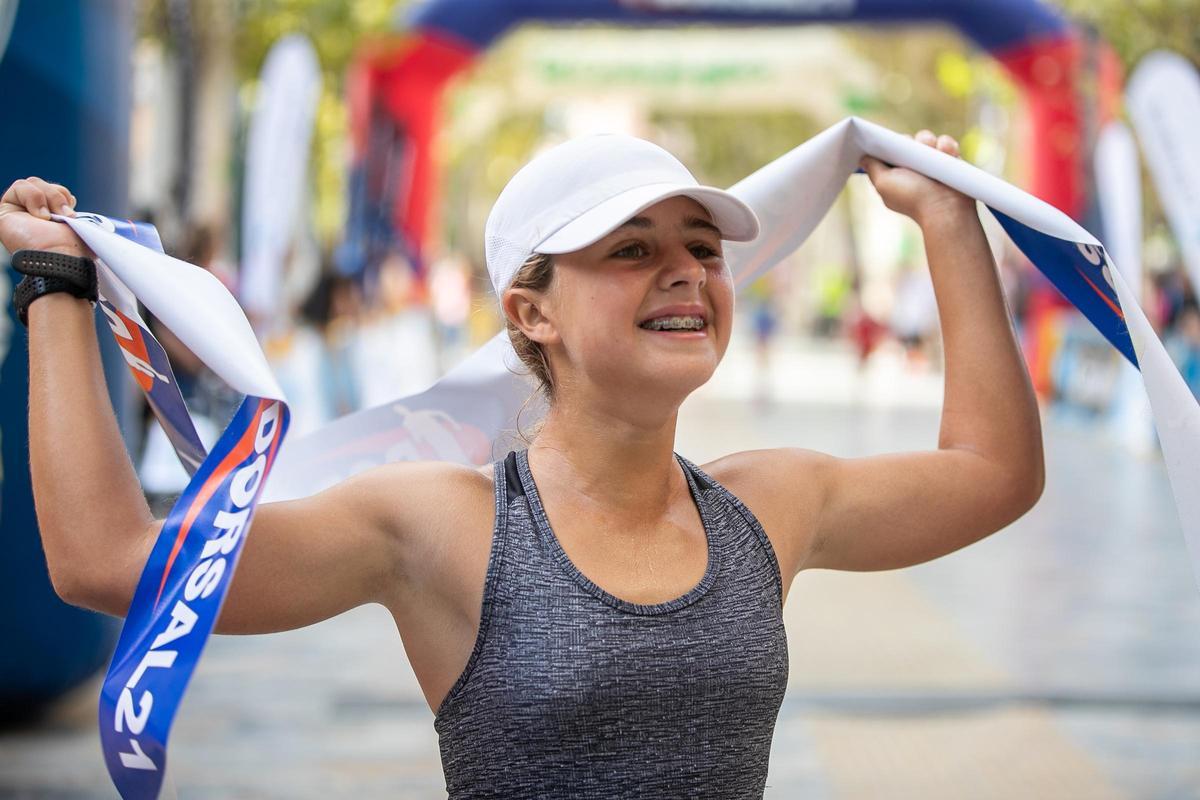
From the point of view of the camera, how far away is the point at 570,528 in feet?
6.31

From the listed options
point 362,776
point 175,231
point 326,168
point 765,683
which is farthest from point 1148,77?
point 326,168

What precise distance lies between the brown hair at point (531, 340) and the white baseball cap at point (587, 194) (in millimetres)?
17

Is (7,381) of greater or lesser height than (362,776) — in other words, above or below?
above

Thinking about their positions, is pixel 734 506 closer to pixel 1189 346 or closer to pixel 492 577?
pixel 492 577

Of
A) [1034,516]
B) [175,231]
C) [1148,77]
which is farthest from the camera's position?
[175,231]

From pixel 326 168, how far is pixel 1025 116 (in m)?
11.4

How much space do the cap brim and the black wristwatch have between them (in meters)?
0.54

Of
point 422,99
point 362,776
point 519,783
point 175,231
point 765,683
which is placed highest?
point 422,99

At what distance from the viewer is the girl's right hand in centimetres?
185

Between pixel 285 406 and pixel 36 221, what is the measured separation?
1.25 ft

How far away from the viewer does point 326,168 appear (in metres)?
24.0

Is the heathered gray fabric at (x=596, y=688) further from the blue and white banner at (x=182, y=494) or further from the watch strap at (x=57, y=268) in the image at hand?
the watch strap at (x=57, y=268)

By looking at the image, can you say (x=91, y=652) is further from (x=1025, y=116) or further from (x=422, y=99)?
(x=1025, y=116)

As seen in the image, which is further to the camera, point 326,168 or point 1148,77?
point 326,168
